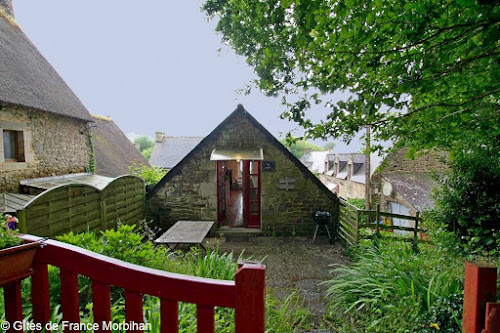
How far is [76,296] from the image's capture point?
133 centimetres

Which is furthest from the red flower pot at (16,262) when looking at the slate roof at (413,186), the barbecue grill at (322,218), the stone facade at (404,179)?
the stone facade at (404,179)

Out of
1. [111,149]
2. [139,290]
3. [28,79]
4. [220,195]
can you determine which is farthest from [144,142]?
[139,290]

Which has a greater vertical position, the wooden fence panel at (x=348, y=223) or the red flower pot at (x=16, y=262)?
the red flower pot at (x=16, y=262)

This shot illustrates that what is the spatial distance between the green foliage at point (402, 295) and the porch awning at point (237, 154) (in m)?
3.85

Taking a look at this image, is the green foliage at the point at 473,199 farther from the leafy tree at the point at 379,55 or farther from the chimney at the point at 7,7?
the chimney at the point at 7,7

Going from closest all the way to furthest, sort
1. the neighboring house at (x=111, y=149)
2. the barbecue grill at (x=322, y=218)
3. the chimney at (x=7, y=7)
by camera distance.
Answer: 1. the barbecue grill at (x=322, y=218)
2. the chimney at (x=7, y=7)
3. the neighboring house at (x=111, y=149)

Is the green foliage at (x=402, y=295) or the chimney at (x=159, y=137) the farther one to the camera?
the chimney at (x=159, y=137)

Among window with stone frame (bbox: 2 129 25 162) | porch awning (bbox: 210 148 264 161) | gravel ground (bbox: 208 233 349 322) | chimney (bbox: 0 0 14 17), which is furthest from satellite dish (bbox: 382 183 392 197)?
chimney (bbox: 0 0 14 17)

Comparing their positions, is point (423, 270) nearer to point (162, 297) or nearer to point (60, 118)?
point (162, 297)

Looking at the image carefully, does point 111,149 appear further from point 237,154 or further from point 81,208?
point 237,154

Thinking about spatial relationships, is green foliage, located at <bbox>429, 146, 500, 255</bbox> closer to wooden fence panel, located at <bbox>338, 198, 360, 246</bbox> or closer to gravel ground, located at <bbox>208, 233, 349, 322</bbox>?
wooden fence panel, located at <bbox>338, 198, 360, 246</bbox>

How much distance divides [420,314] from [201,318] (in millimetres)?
3135

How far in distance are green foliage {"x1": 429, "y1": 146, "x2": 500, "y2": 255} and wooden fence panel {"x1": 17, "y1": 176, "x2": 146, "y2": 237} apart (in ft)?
22.8

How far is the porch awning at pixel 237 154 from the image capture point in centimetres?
680
